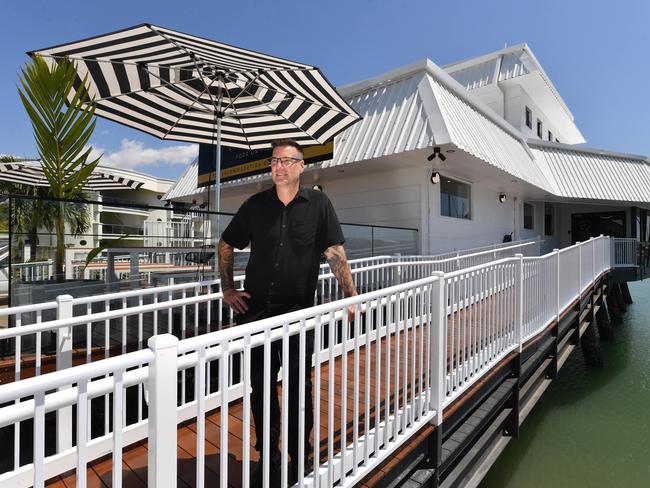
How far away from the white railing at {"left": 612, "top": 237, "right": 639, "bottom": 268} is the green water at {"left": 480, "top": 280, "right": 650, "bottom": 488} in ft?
14.1

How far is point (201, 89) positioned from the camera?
5859 mm

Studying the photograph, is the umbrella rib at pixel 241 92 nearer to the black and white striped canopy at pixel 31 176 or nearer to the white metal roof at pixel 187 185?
the black and white striped canopy at pixel 31 176

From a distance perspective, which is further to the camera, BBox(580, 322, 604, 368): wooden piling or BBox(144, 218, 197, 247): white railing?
BBox(580, 322, 604, 368): wooden piling

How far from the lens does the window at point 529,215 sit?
15.3 metres

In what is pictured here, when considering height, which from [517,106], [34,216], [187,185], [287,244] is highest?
[517,106]

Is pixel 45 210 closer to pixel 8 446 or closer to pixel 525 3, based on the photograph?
pixel 8 446

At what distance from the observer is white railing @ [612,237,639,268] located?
12.3 meters

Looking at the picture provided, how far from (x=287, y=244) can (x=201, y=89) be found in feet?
16.1

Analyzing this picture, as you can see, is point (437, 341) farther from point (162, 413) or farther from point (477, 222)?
point (477, 222)

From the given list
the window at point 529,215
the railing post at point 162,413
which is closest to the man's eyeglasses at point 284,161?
the railing post at point 162,413

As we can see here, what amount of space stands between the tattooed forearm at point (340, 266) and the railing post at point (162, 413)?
3.61 feet

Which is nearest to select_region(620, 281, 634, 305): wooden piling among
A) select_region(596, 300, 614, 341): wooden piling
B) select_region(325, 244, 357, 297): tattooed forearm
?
select_region(596, 300, 614, 341): wooden piling

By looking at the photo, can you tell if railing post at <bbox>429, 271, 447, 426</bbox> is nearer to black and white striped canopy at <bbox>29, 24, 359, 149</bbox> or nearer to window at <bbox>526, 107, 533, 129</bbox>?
black and white striped canopy at <bbox>29, 24, 359, 149</bbox>

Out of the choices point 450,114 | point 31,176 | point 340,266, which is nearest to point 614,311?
point 450,114
